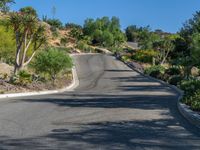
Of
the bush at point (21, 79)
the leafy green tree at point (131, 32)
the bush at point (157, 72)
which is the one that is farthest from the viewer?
the leafy green tree at point (131, 32)

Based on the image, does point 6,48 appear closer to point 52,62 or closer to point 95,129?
point 52,62

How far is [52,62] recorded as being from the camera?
1718 inches

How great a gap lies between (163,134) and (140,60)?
7601cm

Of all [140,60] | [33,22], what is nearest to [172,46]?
[140,60]

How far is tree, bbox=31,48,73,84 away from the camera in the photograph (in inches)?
1716

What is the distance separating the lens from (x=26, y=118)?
51.5 feet

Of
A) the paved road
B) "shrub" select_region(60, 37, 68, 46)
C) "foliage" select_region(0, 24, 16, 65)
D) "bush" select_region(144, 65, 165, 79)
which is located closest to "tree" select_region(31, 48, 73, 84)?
"bush" select_region(144, 65, 165, 79)

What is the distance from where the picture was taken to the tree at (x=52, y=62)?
4359 centimetres

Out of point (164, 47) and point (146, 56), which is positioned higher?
point (164, 47)

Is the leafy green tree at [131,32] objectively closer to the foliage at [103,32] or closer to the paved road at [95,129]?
the foliage at [103,32]

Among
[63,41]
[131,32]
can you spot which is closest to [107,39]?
[63,41]

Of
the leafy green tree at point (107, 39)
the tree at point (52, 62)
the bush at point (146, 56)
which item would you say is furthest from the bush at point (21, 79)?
the leafy green tree at point (107, 39)

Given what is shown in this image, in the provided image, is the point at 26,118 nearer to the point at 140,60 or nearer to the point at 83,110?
the point at 83,110

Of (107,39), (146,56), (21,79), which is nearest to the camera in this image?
(21,79)
